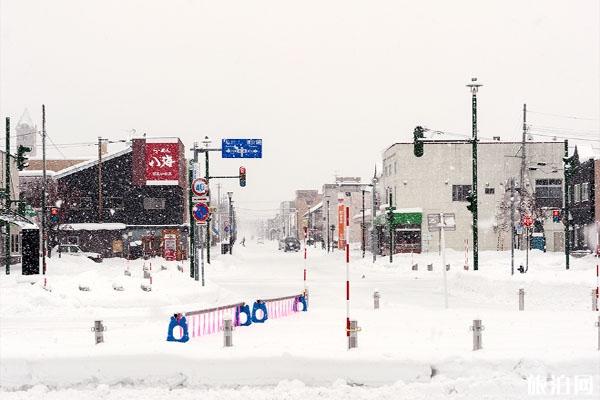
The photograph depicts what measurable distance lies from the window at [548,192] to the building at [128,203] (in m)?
32.9

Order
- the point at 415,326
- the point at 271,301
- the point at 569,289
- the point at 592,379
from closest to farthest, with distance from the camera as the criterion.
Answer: the point at 592,379 → the point at 415,326 → the point at 271,301 → the point at 569,289

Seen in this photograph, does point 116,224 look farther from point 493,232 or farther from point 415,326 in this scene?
point 415,326

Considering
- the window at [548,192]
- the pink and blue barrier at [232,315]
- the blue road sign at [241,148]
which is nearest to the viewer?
the pink and blue barrier at [232,315]

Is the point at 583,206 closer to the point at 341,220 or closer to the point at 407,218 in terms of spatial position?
the point at 407,218

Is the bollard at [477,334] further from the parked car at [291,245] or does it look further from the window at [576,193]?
the parked car at [291,245]

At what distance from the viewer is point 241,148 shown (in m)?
29.3

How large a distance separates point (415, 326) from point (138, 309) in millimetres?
10236

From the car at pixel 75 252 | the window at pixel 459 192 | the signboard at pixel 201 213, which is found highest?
the window at pixel 459 192

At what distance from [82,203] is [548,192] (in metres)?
42.4

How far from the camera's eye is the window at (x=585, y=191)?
5191 centimetres

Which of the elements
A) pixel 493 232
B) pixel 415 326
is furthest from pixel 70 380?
pixel 493 232

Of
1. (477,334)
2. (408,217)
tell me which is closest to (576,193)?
(408,217)

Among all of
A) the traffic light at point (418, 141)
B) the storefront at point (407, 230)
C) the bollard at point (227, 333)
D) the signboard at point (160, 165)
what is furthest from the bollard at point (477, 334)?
the storefront at point (407, 230)

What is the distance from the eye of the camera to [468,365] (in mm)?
9570
